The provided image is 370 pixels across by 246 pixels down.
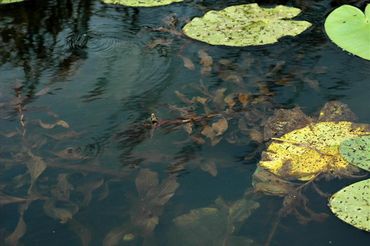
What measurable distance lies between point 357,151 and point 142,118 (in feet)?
3.05

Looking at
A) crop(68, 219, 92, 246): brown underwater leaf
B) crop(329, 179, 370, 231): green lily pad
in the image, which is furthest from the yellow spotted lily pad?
crop(68, 219, 92, 246): brown underwater leaf

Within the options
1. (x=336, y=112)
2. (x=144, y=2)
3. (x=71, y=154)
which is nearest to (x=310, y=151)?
(x=336, y=112)

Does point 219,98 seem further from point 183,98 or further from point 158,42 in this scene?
point 158,42

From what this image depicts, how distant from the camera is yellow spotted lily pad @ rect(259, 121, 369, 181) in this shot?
200 cm

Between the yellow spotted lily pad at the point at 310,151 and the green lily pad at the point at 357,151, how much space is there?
2 cm

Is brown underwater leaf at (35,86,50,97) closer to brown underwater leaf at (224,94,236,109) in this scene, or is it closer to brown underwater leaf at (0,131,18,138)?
brown underwater leaf at (0,131,18,138)

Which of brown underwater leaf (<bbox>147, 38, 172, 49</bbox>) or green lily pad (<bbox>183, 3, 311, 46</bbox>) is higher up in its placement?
green lily pad (<bbox>183, 3, 311, 46</bbox>)

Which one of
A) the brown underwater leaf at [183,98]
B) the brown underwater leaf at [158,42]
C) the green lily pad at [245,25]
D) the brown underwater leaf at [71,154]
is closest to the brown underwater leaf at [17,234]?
the brown underwater leaf at [71,154]

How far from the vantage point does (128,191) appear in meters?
1.96

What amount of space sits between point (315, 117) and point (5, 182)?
1328 millimetres

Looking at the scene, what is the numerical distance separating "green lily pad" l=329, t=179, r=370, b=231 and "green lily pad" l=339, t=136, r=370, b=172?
103 mm

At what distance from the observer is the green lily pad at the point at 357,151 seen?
1984 mm

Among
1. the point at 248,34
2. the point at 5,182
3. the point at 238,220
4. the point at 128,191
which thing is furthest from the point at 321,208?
the point at 248,34

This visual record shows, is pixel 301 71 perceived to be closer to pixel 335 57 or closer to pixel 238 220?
pixel 335 57
